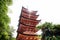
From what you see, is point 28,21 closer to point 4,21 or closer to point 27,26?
point 27,26

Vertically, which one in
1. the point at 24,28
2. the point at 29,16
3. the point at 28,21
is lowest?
the point at 24,28

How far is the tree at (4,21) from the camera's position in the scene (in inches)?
170

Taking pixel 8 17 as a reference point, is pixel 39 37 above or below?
below

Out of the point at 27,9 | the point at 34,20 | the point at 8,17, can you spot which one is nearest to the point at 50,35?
the point at 34,20

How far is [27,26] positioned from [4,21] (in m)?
0.65

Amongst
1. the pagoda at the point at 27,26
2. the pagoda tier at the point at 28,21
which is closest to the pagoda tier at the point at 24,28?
the pagoda at the point at 27,26

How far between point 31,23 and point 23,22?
0.74 ft

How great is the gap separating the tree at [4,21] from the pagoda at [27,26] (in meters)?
0.34

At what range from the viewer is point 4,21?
14.8 feet

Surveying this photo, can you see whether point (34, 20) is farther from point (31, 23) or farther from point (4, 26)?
point (4, 26)

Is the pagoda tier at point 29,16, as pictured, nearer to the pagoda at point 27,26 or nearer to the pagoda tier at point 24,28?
the pagoda at point 27,26

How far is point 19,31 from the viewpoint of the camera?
4633mm

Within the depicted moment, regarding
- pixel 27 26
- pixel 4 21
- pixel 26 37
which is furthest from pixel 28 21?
pixel 4 21

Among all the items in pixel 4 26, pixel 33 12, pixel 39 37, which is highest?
pixel 33 12
